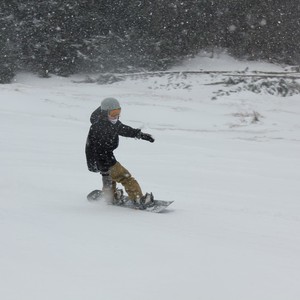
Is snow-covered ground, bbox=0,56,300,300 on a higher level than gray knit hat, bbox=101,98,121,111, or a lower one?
lower

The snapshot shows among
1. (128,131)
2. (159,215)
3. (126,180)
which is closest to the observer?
(159,215)

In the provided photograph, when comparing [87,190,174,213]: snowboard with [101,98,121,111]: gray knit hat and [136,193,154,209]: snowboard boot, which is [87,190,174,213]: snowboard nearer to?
[136,193,154,209]: snowboard boot

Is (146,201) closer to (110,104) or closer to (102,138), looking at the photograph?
(102,138)

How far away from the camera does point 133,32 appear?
30391 mm

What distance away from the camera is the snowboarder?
7016 millimetres

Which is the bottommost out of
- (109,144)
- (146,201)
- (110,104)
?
(146,201)

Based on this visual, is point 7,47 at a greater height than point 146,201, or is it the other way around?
point 7,47

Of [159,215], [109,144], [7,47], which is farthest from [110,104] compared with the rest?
[7,47]

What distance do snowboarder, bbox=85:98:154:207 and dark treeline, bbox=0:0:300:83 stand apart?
20699 millimetres

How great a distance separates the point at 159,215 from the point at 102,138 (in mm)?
1319

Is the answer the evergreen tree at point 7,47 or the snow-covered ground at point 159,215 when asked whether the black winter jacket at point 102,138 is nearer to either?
the snow-covered ground at point 159,215

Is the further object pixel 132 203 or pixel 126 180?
pixel 132 203

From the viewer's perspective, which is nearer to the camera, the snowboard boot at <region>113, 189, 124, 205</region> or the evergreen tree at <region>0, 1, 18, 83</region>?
the snowboard boot at <region>113, 189, 124, 205</region>

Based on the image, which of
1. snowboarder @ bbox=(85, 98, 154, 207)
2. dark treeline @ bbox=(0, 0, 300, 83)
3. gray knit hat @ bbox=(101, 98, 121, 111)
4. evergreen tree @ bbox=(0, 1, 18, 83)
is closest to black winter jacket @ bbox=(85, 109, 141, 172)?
snowboarder @ bbox=(85, 98, 154, 207)
